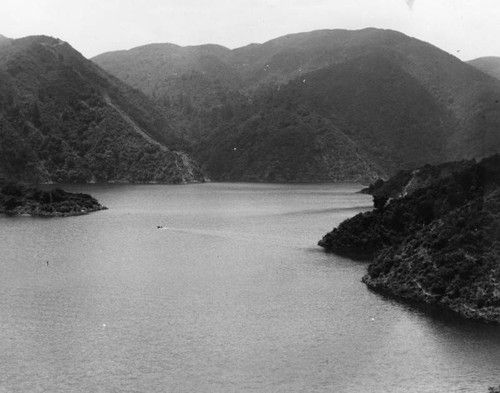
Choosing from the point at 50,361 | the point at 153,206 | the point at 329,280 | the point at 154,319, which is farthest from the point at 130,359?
the point at 153,206

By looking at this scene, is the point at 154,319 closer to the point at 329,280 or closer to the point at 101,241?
the point at 329,280

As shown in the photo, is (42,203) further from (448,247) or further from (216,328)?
(448,247)

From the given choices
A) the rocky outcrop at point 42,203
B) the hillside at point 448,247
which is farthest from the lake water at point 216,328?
the rocky outcrop at point 42,203

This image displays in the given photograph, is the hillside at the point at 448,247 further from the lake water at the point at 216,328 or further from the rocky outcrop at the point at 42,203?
the rocky outcrop at the point at 42,203

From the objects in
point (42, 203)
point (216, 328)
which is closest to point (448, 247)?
point (216, 328)

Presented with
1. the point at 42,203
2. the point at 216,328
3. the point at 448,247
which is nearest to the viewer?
the point at 216,328

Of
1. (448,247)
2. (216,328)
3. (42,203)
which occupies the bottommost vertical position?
(216,328)

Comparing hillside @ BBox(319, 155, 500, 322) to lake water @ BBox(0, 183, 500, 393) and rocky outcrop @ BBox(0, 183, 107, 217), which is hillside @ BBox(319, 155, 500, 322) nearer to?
lake water @ BBox(0, 183, 500, 393)
